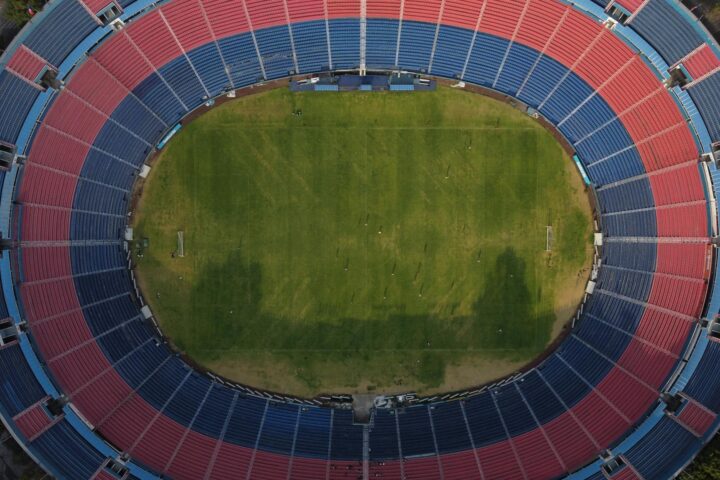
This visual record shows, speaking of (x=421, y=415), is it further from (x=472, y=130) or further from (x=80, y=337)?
(x=80, y=337)

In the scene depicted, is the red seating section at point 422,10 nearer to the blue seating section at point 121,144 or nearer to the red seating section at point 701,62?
the red seating section at point 701,62

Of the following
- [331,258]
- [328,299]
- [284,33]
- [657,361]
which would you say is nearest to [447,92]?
[284,33]

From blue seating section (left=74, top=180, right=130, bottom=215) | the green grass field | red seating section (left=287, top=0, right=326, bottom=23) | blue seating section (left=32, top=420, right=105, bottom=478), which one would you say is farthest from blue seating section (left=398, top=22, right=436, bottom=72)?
blue seating section (left=32, top=420, right=105, bottom=478)

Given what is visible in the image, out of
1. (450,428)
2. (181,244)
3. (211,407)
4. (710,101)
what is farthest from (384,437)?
(710,101)

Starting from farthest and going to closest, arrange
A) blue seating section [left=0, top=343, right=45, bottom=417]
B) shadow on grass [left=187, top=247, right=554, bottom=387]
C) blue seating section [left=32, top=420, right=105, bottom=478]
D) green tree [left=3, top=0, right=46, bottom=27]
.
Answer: shadow on grass [left=187, top=247, right=554, bottom=387] → blue seating section [left=32, top=420, right=105, bottom=478] → blue seating section [left=0, top=343, right=45, bottom=417] → green tree [left=3, top=0, right=46, bottom=27]

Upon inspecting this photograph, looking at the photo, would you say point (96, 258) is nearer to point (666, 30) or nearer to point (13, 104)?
point (13, 104)

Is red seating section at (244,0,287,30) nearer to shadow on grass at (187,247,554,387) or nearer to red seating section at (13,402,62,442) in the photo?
shadow on grass at (187,247,554,387)
